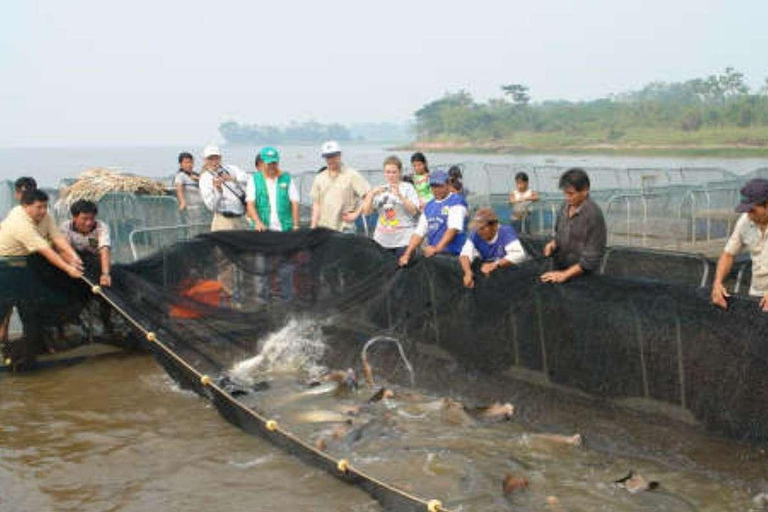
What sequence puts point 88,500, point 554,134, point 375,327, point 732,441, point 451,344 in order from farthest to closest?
point 554,134 < point 375,327 < point 451,344 < point 88,500 < point 732,441

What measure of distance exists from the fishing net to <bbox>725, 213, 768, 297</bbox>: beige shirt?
30.6 inches

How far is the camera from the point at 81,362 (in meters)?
10.1

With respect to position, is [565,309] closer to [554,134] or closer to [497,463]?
[497,463]

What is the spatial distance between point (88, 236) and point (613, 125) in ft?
333

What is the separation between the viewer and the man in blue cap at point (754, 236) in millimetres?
6289

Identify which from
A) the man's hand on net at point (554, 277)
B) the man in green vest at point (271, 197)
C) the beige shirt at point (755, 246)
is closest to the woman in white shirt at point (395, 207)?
the man in green vest at point (271, 197)

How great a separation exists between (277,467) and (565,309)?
269cm

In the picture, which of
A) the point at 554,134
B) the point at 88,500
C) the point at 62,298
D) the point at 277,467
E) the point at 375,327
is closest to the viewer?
the point at 88,500

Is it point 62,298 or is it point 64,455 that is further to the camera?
point 62,298

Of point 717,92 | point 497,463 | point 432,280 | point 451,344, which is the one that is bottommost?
point 497,463

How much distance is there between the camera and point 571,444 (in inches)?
267

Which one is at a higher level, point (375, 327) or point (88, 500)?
point (375, 327)

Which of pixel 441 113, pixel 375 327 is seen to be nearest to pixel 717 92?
pixel 441 113

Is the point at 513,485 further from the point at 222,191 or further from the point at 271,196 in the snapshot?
the point at 222,191
